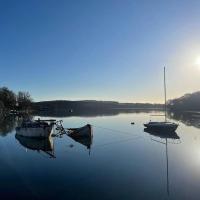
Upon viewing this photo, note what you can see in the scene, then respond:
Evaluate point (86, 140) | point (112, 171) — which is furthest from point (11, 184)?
A: point (86, 140)

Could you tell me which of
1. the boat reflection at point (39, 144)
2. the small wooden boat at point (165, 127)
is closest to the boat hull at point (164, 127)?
the small wooden boat at point (165, 127)

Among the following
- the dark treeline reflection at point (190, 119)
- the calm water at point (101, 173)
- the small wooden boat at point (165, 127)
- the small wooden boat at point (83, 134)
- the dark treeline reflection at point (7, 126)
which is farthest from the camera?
the dark treeline reflection at point (190, 119)

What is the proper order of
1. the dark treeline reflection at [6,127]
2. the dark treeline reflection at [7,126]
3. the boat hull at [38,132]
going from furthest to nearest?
the dark treeline reflection at [7,126]
the dark treeline reflection at [6,127]
the boat hull at [38,132]

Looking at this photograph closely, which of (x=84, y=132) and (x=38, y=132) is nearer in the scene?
(x=38, y=132)

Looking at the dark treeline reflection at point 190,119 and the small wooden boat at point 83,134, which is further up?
the dark treeline reflection at point 190,119

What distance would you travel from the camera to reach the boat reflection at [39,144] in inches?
1918

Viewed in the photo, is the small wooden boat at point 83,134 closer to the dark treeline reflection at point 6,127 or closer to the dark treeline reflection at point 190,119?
the dark treeline reflection at point 6,127

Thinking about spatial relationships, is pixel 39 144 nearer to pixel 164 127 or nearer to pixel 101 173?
pixel 101 173

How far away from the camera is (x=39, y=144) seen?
2238 inches

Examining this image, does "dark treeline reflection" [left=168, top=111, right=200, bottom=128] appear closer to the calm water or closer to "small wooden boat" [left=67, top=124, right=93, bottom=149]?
"small wooden boat" [left=67, top=124, right=93, bottom=149]

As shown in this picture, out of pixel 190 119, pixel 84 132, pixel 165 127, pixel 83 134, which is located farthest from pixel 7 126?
pixel 190 119

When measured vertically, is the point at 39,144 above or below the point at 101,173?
above

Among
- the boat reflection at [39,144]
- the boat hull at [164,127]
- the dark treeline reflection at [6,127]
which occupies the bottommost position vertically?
the boat reflection at [39,144]

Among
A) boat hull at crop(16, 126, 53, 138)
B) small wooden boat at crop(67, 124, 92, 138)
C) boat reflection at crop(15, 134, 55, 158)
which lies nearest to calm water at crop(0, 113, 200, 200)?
boat reflection at crop(15, 134, 55, 158)
